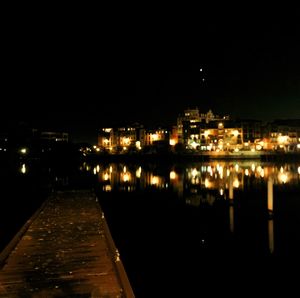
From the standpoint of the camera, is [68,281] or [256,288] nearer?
[68,281]

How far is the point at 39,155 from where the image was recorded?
2928 inches

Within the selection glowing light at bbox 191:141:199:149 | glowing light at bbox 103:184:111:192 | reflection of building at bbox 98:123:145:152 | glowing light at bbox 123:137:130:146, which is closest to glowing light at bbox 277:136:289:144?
glowing light at bbox 191:141:199:149

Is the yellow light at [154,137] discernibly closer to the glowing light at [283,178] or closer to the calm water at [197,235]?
the glowing light at [283,178]

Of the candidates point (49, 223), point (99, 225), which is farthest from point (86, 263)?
point (49, 223)

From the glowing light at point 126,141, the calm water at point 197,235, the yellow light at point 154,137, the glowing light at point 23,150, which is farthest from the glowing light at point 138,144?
the calm water at point 197,235

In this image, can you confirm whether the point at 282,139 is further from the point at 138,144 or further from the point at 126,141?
the point at 126,141

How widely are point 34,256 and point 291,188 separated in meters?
22.1

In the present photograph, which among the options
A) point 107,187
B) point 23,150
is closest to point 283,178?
point 107,187

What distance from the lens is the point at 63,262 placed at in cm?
738

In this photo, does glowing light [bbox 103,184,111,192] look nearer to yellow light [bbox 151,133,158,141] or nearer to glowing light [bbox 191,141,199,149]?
glowing light [bbox 191,141,199,149]

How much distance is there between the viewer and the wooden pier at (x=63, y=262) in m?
5.92

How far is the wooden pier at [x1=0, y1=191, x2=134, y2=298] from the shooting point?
5918mm

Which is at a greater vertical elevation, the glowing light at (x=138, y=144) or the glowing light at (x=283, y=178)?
the glowing light at (x=138, y=144)

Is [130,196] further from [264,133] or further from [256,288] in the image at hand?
[264,133]
